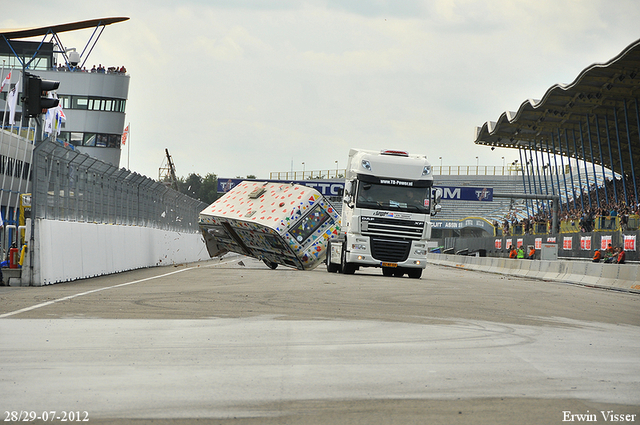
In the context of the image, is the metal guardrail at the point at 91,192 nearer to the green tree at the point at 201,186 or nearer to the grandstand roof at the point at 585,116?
the grandstand roof at the point at 585,116

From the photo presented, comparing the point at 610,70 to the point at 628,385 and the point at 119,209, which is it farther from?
the point at 628,385

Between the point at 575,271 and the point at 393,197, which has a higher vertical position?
the point at 393,197

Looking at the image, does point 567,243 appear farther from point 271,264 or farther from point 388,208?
point 388,208

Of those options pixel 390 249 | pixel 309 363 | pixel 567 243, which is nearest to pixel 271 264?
pixel 390 249

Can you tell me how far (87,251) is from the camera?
20344 mm

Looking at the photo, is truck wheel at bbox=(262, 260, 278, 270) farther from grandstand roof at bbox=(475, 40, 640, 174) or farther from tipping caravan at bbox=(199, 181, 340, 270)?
grandstand roof at bbox=(475, 40, 640, 174)

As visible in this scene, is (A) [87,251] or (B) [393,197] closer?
(A) [87,251]

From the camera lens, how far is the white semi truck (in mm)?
24766

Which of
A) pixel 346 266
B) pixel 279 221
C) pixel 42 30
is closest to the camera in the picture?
pixel 279 221

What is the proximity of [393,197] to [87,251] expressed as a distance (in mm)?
9530

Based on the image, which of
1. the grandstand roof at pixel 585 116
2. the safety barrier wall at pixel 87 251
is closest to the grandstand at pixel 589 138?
the grandstand roof at pixel 585 116

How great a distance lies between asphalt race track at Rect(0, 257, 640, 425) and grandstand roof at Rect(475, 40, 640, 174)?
36.9 metres

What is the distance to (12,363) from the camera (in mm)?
6816

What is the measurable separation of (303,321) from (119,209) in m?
15.6
